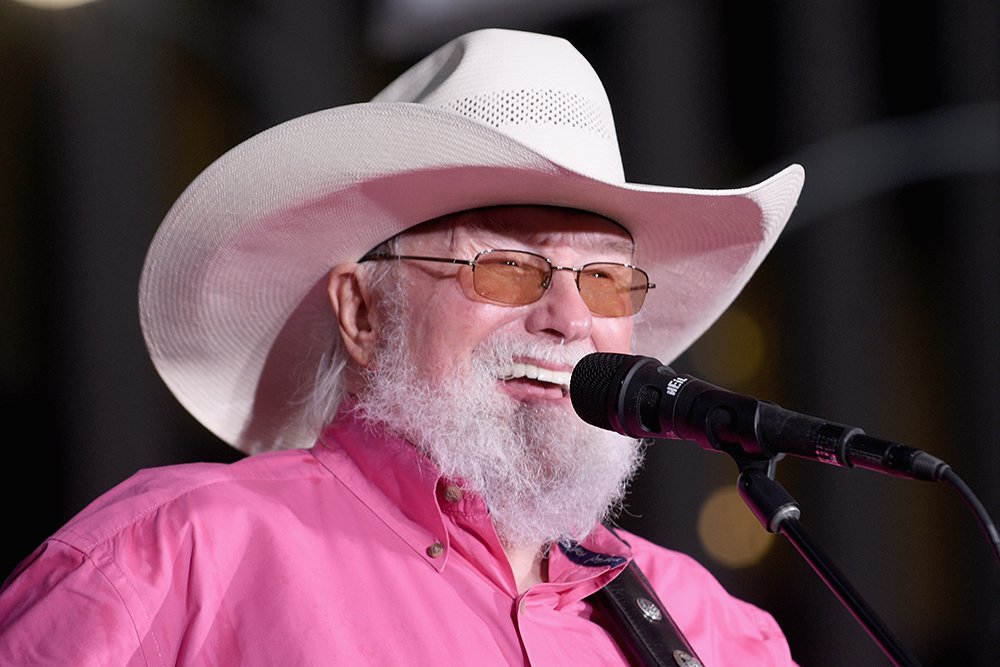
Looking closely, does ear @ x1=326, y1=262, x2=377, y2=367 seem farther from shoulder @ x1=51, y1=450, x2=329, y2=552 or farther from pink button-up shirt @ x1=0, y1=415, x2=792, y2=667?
shoulder @ x1=51, y1=450, x2=329, y2=552

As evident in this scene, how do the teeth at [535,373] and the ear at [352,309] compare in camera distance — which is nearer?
the teeth at [535,373]

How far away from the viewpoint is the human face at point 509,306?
216 cm

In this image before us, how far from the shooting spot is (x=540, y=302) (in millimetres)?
2195

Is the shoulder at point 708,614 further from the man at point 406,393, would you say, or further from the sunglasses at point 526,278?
the sunglasses at point 526,278

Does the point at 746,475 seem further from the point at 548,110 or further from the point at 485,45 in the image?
the point at 485,45

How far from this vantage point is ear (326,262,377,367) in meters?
2.37

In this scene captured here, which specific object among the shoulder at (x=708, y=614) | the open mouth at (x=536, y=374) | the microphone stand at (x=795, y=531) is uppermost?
the open mouth at (x=536, y=374)

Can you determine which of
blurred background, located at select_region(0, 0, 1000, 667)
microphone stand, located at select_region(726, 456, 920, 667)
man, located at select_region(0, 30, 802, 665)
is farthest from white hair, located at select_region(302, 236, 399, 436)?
microphone stand, located at select_region(726, 456, 920, 667)

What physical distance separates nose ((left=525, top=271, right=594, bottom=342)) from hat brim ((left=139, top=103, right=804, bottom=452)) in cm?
21

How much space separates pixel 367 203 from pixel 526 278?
37 centimetres

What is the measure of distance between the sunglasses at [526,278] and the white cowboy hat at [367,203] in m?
0.13

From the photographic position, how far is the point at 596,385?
5.24 feet

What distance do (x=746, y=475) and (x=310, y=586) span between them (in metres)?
0.86

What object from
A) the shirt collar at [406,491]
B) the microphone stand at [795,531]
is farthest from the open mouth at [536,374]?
the microphone stand at [795,531]
